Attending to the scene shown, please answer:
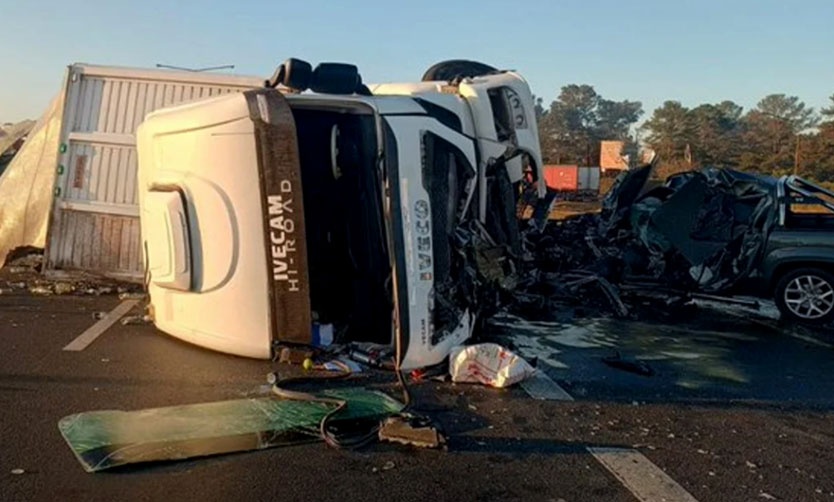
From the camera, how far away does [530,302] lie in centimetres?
880

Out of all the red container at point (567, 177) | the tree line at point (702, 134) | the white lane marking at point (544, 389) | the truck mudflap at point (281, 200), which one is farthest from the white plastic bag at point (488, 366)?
the red container at point (567, 177)

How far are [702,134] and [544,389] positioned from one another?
2192 inches

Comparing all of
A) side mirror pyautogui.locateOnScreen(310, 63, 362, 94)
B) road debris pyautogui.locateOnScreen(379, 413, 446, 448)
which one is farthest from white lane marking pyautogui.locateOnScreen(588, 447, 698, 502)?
side mirror pyautogui.locateOnScreen(310, 63, 362, 94)

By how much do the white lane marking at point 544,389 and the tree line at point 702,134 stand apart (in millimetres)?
26745

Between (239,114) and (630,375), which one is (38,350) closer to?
(239,114)

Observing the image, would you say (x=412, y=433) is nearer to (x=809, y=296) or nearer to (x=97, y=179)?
(x=97, y=179)

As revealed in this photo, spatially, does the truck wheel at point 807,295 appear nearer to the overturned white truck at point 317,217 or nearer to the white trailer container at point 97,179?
the overturned white truck at point 317,217

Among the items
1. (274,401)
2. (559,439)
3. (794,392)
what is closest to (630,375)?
(794,392)

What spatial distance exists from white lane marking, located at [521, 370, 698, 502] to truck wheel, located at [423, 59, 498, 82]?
5.26 meters

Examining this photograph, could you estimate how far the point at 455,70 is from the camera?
331 inches

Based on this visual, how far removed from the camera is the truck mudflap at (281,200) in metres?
5.48

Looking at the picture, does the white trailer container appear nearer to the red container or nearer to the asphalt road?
the asphalt road

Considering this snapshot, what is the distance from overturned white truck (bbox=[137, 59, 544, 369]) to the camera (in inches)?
216

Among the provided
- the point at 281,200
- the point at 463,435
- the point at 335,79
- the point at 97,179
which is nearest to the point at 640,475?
the point at 463,435
